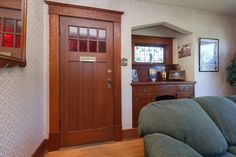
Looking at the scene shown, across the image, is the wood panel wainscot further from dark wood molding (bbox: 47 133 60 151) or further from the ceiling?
the ceiling

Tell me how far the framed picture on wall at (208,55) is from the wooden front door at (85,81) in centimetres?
201

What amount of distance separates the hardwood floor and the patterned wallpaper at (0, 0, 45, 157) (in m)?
0.41

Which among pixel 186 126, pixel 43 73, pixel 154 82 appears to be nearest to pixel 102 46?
pixel 43 73

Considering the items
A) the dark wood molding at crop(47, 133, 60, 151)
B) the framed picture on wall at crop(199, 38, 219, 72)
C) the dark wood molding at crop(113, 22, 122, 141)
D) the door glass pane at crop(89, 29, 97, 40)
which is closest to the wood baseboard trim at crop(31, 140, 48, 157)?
the dark wood molding at crop(47, 133, 60, 151)

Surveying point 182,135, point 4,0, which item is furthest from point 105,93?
point 4,0

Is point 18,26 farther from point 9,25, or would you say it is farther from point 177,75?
point 177,75

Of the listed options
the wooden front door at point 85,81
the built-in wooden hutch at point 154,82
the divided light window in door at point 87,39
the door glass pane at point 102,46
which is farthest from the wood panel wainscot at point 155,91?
the divided light window in door at point 87,39

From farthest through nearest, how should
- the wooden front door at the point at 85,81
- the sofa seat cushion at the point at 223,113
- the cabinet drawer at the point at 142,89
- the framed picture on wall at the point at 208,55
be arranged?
the framed picture on wall at the point at 208,55 → the cabinet drawer at the point at 142,89 → the wooden front door at the point at 85,81 → the sofa seat cushion at the point at 223,113

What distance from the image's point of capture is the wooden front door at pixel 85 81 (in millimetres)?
2857

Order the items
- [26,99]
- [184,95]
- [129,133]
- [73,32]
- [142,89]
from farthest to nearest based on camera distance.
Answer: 1. [184,95]
2. [142,89]
3. [129,133]
4. [73,32]
5. [26,99]

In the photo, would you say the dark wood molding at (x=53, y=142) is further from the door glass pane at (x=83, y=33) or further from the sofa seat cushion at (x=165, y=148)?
the sofa seat cushion at (x=165, y=148)

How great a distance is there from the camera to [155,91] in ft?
11.2

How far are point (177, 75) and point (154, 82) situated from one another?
2.78 feet

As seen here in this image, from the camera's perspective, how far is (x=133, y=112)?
129 inches
